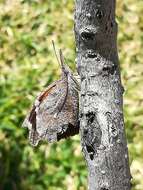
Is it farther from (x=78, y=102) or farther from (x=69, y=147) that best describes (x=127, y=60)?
(x=78, y=102)

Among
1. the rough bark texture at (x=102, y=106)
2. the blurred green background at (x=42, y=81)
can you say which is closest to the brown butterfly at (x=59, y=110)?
the rough bark texture at (x=102, y=106)

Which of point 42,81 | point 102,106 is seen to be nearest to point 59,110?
point 102,106

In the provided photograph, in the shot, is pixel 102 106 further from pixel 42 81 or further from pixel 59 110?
pixel 42 81

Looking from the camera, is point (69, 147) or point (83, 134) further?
point (69, 147)

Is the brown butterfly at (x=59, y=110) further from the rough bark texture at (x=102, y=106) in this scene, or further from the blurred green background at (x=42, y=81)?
the blurred green background at (x=42, y=81)

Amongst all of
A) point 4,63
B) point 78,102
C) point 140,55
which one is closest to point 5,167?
point 4,63
